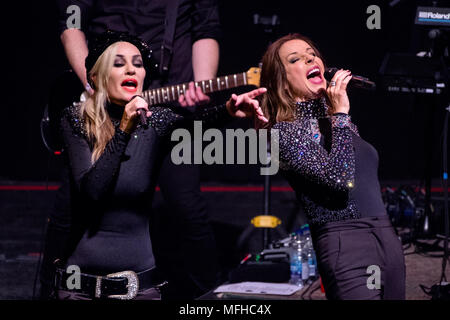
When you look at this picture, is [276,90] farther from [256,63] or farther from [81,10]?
[256,63]

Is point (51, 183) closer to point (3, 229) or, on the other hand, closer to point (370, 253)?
point (3, 229)

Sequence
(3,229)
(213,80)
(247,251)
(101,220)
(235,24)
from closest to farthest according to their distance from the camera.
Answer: (101,220) → (213,80) → (247,251) → (3,229) → (235,24)

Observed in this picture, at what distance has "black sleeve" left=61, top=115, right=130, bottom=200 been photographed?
82.7 inches

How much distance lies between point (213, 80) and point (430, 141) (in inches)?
79.1

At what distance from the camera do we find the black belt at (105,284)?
82.4 inches

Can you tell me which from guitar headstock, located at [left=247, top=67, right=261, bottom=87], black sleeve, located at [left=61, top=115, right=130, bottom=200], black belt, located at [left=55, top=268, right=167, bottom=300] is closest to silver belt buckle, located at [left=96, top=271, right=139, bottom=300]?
A: black belt, located at [left=55, top=268, right=167, bottom=300]

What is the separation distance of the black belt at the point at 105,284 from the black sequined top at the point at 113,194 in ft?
0.13

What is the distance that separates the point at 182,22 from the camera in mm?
3172

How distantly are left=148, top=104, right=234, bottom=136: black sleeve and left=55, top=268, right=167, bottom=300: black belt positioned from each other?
0.64 meters

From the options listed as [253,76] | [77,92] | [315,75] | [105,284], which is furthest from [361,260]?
[77,92]

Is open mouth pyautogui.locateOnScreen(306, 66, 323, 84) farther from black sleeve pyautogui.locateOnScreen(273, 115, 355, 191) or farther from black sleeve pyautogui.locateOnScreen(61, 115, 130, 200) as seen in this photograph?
black sleeve pyautogui.locateOnScreen(61, 115, 130, 200)

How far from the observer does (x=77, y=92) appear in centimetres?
318

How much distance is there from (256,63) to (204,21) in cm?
345
